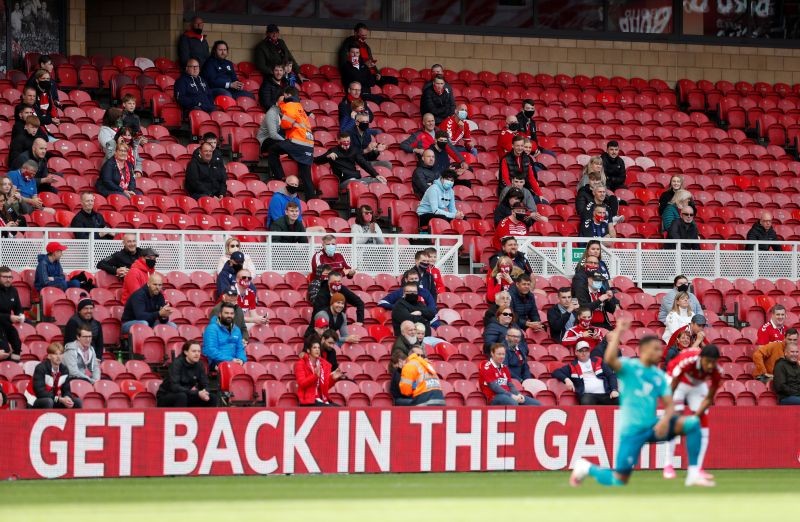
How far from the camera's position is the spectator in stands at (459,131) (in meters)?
24.8

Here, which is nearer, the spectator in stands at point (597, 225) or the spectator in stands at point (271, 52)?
the spectator in stands at point (597, 225)

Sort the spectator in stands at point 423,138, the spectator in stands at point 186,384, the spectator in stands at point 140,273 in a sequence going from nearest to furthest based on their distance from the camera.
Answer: the spectator in stands at point 186,384 < the spectator in stands at point 140,273 < the spectator in stands at point 423,138

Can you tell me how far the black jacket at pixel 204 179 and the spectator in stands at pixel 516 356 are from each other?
16.6 feet

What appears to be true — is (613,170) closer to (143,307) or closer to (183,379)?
(143,307)

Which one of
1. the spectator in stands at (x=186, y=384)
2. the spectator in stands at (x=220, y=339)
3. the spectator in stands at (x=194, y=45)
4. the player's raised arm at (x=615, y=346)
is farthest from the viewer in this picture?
the spectator in stands at (x=194, y=45)

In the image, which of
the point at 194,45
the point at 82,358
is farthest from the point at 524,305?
the point at 194,45

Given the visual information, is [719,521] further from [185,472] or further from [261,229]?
[261,229]

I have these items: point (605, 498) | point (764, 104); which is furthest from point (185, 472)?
point (764, 104)

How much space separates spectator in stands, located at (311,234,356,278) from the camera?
67.1ft

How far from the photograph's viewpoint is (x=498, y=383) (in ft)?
62.2

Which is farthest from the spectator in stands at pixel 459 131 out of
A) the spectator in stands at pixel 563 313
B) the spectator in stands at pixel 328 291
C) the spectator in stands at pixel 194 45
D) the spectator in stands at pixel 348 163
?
the spectator in stands at pixel 328 291

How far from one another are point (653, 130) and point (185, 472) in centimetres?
1306

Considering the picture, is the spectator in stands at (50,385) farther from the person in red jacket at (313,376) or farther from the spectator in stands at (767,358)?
the spectator in stands at (767,358)

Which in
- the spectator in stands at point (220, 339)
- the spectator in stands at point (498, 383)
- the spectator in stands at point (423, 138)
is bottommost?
the spectator in stands at point (498, 383)
